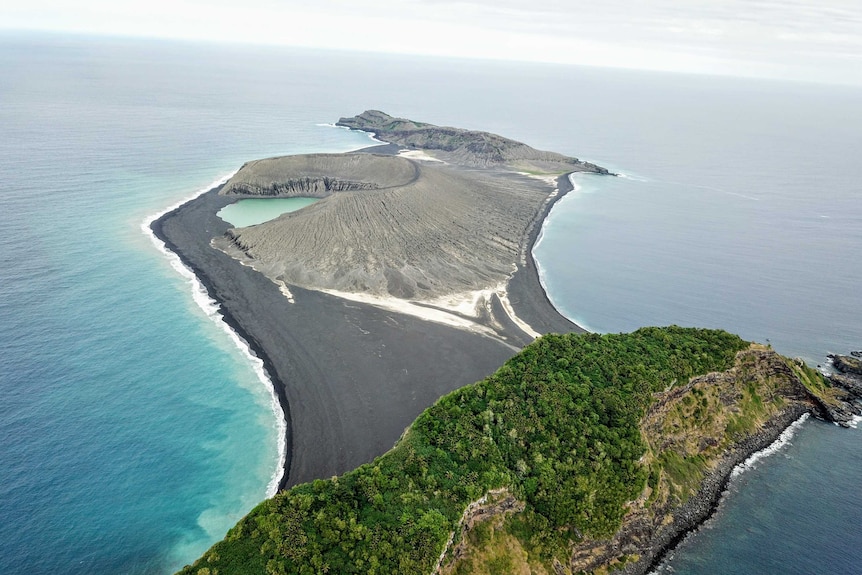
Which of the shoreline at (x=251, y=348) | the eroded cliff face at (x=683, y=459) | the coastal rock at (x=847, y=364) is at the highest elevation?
the coastal rock at (x=847, y=364)

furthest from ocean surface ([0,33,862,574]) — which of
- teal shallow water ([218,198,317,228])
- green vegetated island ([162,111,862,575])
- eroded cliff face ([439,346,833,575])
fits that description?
teal shallow water ([218,198,317,228])

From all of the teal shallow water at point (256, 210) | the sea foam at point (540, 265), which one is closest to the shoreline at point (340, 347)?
the sea foam at point (540, 265)

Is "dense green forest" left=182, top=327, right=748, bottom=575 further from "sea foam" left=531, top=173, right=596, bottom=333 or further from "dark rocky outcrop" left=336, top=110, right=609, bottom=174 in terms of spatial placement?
"dark rocky outcrop" left=336, top=110, right=609, bottom=174

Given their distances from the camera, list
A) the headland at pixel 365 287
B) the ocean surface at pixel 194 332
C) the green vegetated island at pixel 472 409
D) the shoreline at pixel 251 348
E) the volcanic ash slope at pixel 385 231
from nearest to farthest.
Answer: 1. the green vegetated island at pixel 472 409
2. the ocean surface at pixel 194 332
3. the shoreline at pixel 251 348
4. the headland at pixel 365 287
5. the volcanic ash slope at pixel 385 231

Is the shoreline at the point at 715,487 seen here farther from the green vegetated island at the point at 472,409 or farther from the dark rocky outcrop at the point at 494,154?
the dark rocky outcrop at the point at 494,154

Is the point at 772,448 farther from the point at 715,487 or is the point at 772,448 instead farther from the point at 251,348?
the point at 251,348

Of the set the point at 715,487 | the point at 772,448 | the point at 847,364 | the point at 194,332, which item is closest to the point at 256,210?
the point at 194,332
